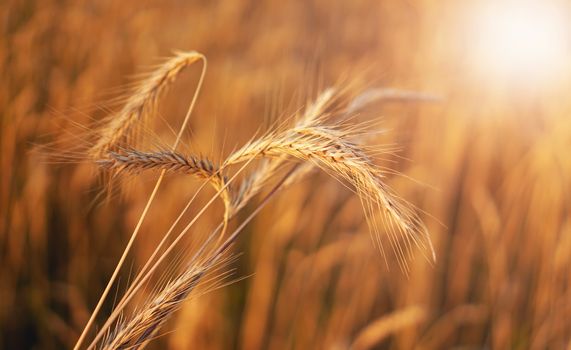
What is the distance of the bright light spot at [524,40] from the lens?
2.92 metres

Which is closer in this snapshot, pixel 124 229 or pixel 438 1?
pixel 124 229

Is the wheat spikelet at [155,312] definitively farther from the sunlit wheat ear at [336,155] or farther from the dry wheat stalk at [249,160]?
the sunlit wheat ear at [336,155]

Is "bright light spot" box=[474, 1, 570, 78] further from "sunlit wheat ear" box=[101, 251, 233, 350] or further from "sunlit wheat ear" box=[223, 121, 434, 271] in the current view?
"sunlit wheat ear" box=[101, 251, 233, 350]

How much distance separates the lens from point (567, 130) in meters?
2.16

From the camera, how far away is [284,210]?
2.06 meters

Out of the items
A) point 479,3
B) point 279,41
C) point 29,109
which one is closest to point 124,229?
point 29,109

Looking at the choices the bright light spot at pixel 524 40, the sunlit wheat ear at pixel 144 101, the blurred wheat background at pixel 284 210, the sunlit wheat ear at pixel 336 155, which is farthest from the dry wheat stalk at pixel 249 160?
the bright light spot at pixel 524 40

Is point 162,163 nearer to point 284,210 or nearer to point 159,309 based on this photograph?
point 159,309

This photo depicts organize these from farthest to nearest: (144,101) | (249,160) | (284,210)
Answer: (284,210) → (144,101) → (249,160)

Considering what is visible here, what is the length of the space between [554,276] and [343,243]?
788mm

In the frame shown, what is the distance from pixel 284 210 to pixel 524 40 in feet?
6.01

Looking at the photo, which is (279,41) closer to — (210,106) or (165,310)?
(210,106)

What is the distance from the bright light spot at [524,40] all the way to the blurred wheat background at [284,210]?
0.28 ft

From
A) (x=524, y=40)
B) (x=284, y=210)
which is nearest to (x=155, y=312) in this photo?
(x=284, y=210)
